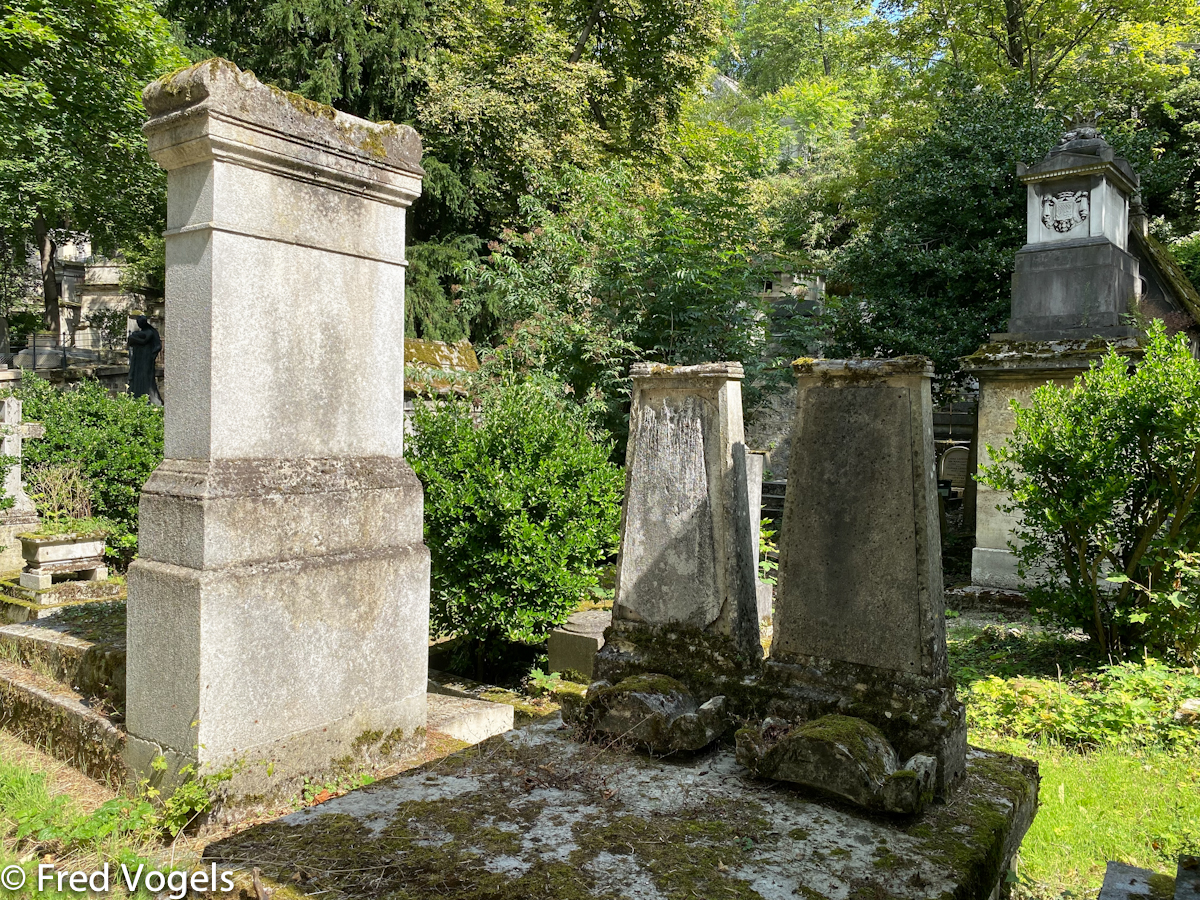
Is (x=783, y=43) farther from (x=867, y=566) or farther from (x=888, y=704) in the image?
(x=888, y=704)

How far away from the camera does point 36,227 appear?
25359mm

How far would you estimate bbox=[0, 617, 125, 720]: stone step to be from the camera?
12.8 feet

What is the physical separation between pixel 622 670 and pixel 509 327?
13186 millimetres

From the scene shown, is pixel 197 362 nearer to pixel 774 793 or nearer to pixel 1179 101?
pixel 774 793

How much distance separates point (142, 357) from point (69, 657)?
1056 cm

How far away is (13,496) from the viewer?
8234 mm

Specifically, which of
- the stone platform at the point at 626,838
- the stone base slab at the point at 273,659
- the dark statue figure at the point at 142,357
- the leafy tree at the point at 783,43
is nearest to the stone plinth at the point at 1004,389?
the stone platform at the point at 626,838

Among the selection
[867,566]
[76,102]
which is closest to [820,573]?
[867,566]

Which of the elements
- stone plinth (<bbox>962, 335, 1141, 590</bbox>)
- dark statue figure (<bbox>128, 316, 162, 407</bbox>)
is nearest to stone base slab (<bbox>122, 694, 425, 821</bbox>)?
stone plinth (<bbox>962, 335, 1141, 590</bbox>)

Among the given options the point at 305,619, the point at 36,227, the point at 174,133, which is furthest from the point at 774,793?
the point at 36,227

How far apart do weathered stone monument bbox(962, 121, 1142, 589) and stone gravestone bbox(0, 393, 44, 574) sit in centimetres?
929

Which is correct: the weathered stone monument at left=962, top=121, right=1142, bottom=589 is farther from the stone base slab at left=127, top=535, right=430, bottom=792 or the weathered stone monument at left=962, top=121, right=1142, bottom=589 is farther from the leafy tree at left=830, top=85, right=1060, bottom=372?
the stone base slab at left=127, top=535, right=430, bottom=792

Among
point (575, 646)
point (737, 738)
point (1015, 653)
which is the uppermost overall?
point (737, 738)

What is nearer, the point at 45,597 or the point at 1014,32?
the point at 45,597
